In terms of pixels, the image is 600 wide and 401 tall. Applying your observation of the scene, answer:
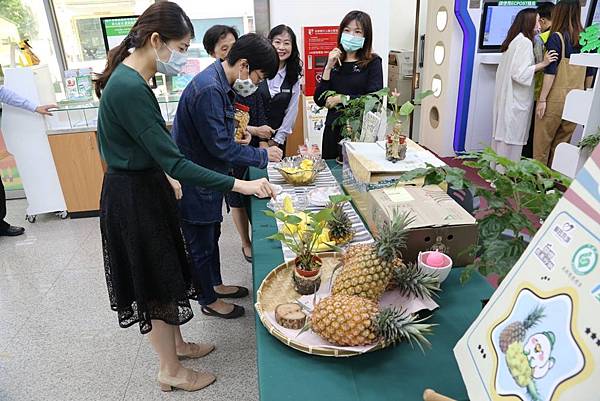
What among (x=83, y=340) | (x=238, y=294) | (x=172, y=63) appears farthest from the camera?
(x=238, y=294)

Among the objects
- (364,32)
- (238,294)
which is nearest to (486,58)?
(364,32)

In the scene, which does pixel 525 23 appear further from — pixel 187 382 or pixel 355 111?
pixel 187 382

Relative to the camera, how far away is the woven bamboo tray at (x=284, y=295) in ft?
3.29

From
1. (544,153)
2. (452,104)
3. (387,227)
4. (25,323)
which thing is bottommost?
(25,323)

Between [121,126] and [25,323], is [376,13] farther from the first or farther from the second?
[25,323]

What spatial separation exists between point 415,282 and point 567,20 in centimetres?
373

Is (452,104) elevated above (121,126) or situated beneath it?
situated beneath

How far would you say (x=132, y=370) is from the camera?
200 cm

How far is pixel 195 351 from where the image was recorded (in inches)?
80.7

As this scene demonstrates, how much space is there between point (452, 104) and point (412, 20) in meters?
2.65

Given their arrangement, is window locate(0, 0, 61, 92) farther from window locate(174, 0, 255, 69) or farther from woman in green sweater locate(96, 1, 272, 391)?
woman in green sweater locate(96, 1, 272, 391)

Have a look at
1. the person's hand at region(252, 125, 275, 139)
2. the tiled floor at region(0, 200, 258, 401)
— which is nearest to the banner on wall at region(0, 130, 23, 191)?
the tiled floor at region(0, 200, 258, 401)

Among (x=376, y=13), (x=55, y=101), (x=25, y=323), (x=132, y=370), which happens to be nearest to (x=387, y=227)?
(x=132, y=370)

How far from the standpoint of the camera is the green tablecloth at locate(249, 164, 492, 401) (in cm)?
92
